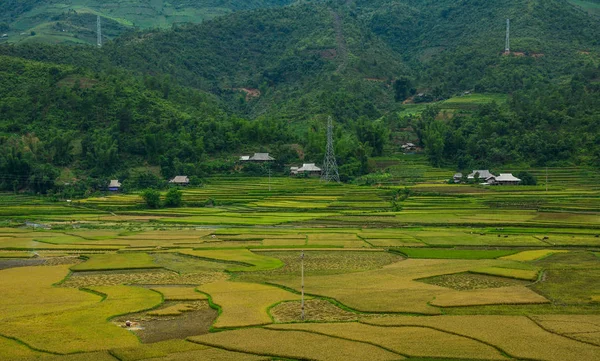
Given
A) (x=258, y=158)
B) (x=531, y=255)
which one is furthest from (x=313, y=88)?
(x=531, y=255)

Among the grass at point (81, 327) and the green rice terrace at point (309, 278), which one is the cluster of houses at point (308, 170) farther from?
the grass at point (81, 327)

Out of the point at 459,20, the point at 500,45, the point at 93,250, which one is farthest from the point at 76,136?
the point at 459,20

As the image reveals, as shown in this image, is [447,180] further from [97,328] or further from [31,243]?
[97,328]

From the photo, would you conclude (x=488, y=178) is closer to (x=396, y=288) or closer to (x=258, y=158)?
(x=258, y=158)

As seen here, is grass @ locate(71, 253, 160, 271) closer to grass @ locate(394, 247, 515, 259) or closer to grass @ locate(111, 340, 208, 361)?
grass @ locate(394, 247, 515, 259)

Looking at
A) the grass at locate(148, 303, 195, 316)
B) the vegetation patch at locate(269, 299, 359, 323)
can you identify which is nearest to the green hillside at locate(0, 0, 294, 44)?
the grass at locate(148, 303, 195, 316)

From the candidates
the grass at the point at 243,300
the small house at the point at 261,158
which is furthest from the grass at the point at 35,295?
the small house at the point at 261,158

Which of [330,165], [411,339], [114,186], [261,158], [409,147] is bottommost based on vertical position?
[411,339]
